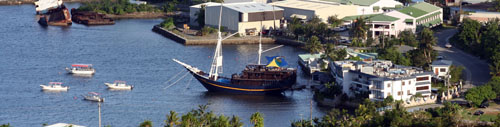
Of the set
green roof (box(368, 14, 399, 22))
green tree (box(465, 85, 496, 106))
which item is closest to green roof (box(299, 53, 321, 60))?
green roof (box(368, 14, 399, 22))

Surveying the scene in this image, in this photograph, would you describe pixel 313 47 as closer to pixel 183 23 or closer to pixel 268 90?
pixel 268 90

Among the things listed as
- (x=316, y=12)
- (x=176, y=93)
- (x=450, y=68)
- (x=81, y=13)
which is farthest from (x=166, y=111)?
(x=81, y=13)

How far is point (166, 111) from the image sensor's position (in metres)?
46.9

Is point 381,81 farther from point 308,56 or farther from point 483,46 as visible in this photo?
point 483,46

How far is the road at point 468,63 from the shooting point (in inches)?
2057

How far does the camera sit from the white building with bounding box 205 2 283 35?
2879 inches

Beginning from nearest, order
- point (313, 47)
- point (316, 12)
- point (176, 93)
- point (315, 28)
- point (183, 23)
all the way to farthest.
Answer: point (176, 93)
point (313, 47)
point (315, 28)
point (316, 12)
point (183, 23)

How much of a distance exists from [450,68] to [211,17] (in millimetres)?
26945

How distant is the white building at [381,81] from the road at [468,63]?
3.60 metres

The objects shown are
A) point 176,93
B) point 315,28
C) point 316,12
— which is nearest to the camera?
point 176,93

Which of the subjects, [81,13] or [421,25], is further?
[81,13]

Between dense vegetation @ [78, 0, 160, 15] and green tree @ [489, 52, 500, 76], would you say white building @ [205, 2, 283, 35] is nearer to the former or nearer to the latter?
dense vegetation @ [78, 0, 160, 15]

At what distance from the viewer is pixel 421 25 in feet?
230

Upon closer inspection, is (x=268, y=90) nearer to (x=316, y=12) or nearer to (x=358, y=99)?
(x=358, y=99)
